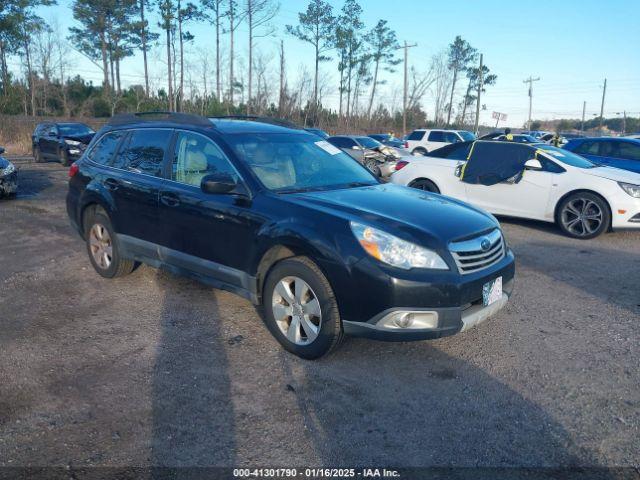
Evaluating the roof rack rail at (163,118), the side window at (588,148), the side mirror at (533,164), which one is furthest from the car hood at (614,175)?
the roof rack rail at (163,118)

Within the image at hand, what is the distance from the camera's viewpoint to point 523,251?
24.4 feet

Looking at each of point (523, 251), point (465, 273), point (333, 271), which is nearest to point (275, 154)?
point (333, 271)

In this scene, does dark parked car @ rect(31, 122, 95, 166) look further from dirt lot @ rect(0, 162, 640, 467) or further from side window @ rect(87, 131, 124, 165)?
dirt lot @ rect(0, 162, 640, 467)

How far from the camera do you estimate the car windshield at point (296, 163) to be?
4.41 m

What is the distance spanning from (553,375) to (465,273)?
1.00m

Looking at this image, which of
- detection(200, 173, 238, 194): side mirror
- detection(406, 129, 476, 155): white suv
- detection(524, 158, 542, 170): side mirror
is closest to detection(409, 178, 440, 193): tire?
detection(524, 158, 542, 170): side mirror

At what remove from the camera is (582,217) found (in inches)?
328

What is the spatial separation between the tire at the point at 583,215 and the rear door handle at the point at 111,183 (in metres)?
6.78

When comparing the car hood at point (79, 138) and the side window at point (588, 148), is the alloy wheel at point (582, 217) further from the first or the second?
the car hood at point (79, 138)

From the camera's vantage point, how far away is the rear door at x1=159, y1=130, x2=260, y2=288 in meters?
4.25

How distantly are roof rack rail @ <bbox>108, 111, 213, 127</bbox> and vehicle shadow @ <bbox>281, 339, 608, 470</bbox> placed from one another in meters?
2.33

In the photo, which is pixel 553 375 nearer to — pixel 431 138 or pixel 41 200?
pixel 41 200

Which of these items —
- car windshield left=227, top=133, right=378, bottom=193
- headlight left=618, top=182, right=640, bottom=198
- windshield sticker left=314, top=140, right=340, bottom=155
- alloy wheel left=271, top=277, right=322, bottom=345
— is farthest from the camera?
headlight left=618, top=182, right=640, bottom=198

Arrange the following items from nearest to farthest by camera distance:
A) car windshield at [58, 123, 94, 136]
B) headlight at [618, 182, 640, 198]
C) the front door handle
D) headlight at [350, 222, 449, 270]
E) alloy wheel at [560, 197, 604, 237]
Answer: headlight at [350, 222, 449, 270] < the front door handle < headlight at [618, 182, 640, 198] < alloy wheel at [560, 197, 604, 237] < car windshield at [58, 123, 94, 136]
